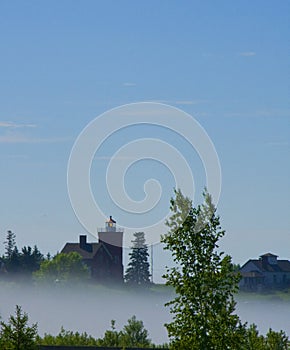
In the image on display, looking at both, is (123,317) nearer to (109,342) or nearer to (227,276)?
(109,342)

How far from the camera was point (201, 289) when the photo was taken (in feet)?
120

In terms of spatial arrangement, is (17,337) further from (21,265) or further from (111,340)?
(21,265)

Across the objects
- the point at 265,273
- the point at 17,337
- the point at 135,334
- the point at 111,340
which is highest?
the point at 265,273

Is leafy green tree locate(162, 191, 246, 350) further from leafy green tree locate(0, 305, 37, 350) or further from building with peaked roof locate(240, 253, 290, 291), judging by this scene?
building with peaked roof locate(240, 253, 290, 291)

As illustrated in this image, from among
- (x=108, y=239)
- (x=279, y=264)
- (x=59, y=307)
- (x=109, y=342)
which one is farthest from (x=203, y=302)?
(x=279, y=264)

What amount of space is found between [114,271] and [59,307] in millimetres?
11342

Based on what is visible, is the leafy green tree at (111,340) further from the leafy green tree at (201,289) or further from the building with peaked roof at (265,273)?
the building with peaked roof at (265,273)

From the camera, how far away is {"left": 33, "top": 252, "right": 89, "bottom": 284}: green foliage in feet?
563

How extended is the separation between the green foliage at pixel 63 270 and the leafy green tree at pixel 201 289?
5296 inches

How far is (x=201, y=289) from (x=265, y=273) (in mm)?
151796

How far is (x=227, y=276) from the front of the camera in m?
37.1

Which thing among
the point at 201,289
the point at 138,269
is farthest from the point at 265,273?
the point at 201,289

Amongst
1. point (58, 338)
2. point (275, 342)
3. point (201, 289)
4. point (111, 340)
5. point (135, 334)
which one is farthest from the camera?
point (135, 334)

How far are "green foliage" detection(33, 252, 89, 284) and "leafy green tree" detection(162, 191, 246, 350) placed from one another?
134510 mm
